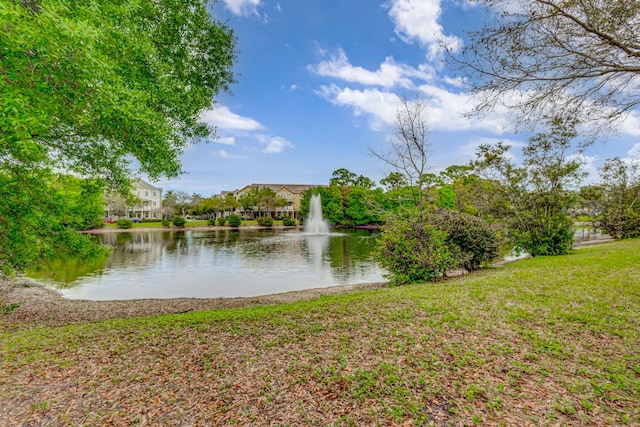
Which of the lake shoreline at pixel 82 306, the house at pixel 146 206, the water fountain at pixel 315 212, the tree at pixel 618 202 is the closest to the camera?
the lake shoreline at pixel 82 306

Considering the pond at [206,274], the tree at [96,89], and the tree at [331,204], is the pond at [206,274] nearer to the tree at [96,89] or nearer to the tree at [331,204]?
the tree at [96,89]

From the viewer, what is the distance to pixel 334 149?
30141mm

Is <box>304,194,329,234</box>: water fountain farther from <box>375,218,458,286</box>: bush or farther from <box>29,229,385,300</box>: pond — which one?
<box>375,218,458,286</box>: bush

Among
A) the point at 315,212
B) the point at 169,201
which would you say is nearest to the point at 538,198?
the point at 315,212

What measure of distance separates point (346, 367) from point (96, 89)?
428 centimetres

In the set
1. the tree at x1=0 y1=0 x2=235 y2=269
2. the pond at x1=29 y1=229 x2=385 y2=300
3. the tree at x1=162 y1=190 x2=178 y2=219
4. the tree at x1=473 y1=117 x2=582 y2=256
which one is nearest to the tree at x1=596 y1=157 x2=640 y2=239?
the tree at x1=473 y1=117 x2=582 y2=256

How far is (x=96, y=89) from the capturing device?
3281 millimetres

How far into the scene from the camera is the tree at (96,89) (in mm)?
2916

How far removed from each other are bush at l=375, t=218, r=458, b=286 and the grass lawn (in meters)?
3.63

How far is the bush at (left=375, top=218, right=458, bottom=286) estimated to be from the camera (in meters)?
9.94

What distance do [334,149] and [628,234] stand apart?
22876mm

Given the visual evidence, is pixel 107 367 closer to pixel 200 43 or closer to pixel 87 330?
pixel 87 330

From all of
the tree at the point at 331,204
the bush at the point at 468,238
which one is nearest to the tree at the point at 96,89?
the bush at the point at 468,238

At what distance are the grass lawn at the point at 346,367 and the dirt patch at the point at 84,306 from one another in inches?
67.7
